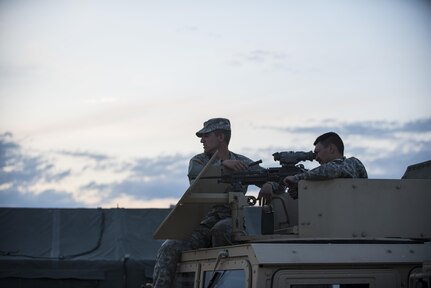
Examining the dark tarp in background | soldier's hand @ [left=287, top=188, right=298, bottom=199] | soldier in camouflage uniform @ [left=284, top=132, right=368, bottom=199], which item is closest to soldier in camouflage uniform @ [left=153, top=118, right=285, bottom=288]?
soldier's hand @ [left=287, top=188, right=298, bottom=199]

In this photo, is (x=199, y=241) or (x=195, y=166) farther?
(x=195, y=166)

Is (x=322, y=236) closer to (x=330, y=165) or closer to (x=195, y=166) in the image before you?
(x=330, y=165)

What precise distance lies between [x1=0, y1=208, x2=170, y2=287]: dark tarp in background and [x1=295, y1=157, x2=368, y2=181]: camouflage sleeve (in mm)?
9639

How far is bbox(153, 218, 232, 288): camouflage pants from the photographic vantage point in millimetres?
7312

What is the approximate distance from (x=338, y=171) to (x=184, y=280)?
5.22 feet

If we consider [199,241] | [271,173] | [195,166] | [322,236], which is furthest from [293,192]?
[195,166]

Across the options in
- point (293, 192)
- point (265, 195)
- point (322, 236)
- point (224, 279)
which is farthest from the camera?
point (265, 195)

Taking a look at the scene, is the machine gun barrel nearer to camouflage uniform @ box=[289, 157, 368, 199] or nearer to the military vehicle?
camouflage uniform @ box=[289, 157, 368, 199]

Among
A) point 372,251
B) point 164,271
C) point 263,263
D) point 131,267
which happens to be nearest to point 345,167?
point 372,251

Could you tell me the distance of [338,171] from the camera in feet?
22.0

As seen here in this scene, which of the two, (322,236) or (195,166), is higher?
(195,166)

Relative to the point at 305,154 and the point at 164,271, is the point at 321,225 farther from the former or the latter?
the point at 164,271

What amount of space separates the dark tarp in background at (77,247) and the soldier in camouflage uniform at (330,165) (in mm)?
9413

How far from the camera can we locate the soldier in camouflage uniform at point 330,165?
6.67 metres
